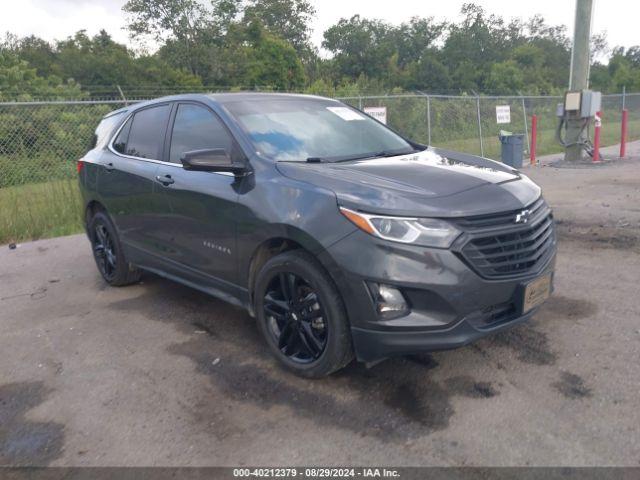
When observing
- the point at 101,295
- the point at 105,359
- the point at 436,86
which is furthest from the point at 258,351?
the point at 436,86

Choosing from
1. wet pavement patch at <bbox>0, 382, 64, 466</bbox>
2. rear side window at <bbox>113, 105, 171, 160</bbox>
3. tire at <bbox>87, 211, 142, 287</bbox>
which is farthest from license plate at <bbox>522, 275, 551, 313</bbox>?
tire at <bbox>87, 211, 142, 287</bbox>

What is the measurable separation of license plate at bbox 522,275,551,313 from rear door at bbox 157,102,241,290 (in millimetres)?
1896

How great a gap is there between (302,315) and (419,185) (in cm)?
105

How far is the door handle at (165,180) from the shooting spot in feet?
15.3

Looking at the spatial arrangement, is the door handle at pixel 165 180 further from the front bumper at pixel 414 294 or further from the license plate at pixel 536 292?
the license plate at pixel 536 292

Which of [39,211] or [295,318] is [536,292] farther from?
[39,211]

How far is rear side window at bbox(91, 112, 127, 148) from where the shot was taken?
5867 mm

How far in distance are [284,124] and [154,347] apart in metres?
1.92

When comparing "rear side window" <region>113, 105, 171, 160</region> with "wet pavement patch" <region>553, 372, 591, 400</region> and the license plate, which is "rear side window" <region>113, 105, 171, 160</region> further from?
"wet pavement patch" <region>553, 372, 591, 400</region>

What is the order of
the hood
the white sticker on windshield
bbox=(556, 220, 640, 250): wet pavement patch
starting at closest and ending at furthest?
the hood, the white sticker on windshield, bbox=(556, 220, 640, 250): wet pavement patch

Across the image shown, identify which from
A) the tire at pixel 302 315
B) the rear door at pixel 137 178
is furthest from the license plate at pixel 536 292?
the rear door at pixel 137 178

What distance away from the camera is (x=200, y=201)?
4.33 m

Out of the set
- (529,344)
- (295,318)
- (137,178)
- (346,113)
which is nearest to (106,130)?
(137,178)

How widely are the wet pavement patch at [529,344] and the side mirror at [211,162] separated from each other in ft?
7.05
